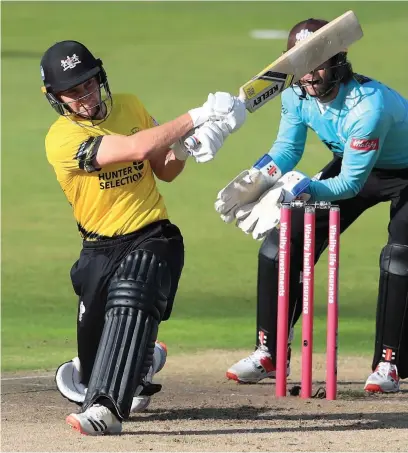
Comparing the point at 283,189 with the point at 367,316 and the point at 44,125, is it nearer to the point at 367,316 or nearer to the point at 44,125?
the point at 367,316

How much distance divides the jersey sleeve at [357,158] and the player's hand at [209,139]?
87 centimetres

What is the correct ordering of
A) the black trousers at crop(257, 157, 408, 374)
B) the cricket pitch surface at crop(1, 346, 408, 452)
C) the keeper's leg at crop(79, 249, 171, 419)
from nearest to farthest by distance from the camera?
the cricket pitch surface at crop(1, 346, 408, 452)
the keeper's leg at crop(79, 249, 171, 419)
the black trousers at crop(257, 157, 408, 374)

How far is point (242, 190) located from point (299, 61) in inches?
24.3

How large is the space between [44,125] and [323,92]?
9.40 metres

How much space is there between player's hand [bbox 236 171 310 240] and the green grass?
2.01 metres

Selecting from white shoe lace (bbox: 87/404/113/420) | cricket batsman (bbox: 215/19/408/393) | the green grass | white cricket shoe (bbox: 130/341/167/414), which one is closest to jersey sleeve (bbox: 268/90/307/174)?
cricket batsman (bbox: 215/19/408/393)

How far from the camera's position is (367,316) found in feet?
29.2

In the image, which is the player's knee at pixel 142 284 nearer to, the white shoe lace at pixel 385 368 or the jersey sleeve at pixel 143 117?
the jersey sleeve at pixel 143 117

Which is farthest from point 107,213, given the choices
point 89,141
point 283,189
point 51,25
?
point 51,25

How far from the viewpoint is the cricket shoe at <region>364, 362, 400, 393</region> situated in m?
6.57

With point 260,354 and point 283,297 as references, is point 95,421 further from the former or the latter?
point 260,354

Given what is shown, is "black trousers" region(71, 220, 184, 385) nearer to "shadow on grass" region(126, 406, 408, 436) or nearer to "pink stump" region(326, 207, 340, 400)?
"shadow on grass" region(126, 406, 408, 436)

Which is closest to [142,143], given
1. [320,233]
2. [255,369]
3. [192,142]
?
[192,142]

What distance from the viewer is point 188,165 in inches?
547
